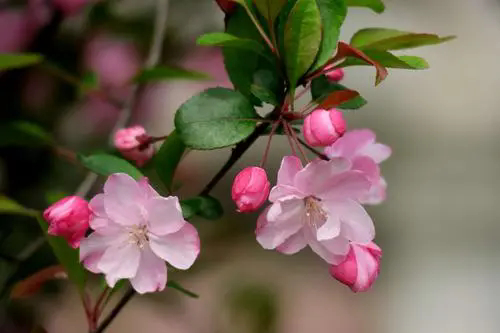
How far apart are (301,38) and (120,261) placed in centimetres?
18

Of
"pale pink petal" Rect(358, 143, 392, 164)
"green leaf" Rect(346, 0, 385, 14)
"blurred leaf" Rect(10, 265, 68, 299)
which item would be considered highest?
"green leaf" Rect(346, 0, 385, 14)

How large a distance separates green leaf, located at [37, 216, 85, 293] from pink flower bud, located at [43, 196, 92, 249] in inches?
4.4

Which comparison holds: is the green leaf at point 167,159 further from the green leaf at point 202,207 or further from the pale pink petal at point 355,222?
the pale pink petal at point 355,222

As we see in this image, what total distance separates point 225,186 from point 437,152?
31.6 inches

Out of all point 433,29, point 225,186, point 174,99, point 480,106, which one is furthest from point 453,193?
point 174,99

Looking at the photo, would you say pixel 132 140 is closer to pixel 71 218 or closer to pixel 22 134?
pixel 71 218

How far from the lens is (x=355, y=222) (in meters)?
0.45

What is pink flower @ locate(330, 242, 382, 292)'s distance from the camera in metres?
0.45

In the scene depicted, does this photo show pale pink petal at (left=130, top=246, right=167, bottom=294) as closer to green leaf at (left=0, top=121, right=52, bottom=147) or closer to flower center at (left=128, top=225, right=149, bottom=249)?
flower center at (left=128, top=225, right=149, bottom=249)

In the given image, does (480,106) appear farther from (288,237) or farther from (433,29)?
(288,237)

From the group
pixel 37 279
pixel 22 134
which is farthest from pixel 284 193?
pixel 22 134

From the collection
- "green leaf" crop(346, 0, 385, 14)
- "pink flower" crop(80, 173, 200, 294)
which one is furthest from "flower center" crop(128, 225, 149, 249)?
"green leaf" crop(346, 0, 385, 14)

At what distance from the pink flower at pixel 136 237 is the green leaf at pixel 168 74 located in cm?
30

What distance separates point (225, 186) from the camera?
159cm
